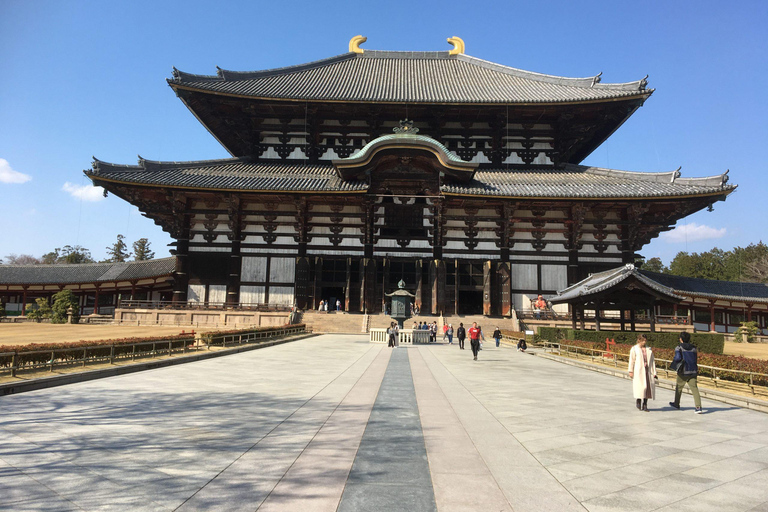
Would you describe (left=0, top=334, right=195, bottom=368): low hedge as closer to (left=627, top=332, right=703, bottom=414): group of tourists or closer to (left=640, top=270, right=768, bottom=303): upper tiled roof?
(left=627, top=332, right=703, bottom=414): group of tourists

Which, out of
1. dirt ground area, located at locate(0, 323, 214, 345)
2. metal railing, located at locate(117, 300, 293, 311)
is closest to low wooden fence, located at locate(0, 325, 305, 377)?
dirt ground area, located at locate(0, 323, 214, 345)

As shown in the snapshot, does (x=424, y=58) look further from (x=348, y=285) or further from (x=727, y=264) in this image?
(x=727, y=264)

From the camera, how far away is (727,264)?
64.4 meters

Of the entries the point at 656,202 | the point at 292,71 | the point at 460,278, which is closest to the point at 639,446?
the point at 460,278

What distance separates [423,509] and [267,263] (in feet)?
89.2

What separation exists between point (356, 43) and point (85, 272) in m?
34.1

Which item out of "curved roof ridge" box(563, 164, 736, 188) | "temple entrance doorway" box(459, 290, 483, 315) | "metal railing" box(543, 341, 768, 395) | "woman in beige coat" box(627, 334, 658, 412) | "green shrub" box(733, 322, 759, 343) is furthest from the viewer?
"temple entrance doorway" box(459, 290, 483, 315)

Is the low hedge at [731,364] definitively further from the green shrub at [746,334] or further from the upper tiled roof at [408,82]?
the green shrub at [746,334]

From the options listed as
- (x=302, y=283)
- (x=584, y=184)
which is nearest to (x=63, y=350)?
(x=302, y=283)

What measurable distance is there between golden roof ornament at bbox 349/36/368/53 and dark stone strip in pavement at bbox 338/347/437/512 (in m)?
41.6

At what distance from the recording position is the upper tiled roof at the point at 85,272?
3728 cm

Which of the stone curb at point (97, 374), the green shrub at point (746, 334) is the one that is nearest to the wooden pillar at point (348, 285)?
the stone curb at point (97, 374)

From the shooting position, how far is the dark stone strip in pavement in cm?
386

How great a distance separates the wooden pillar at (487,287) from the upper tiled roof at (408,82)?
11.3 metres
